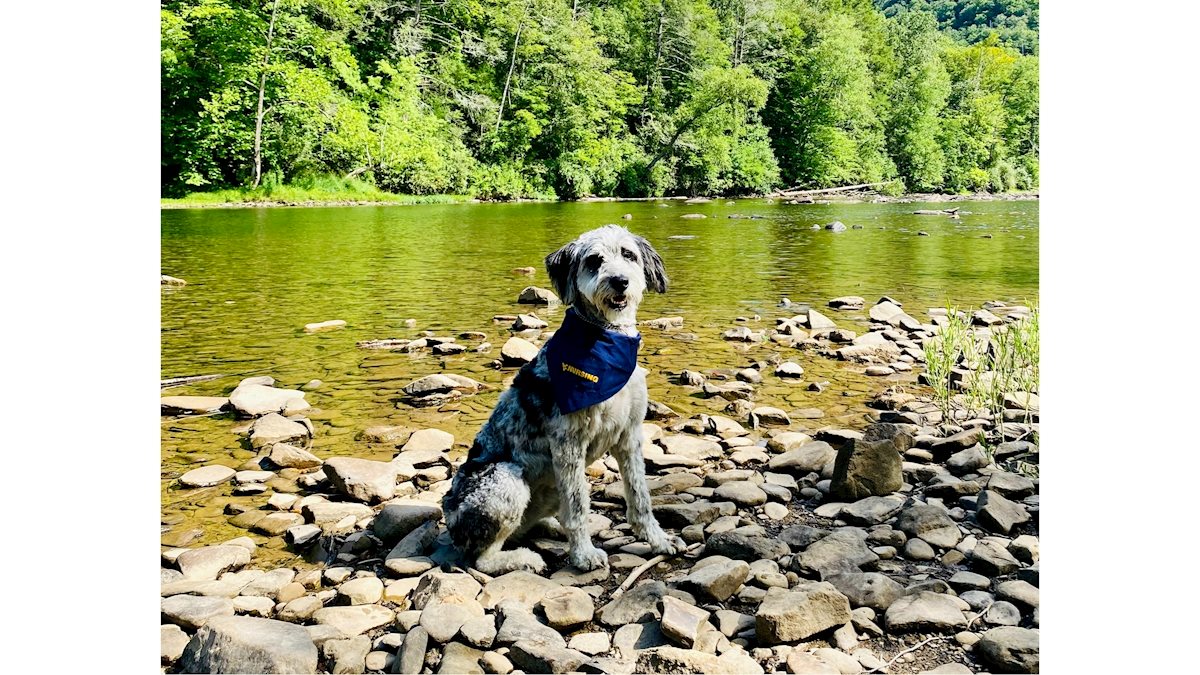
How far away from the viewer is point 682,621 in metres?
3.30

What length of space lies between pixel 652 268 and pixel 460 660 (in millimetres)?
2498

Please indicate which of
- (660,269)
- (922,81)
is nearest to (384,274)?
(660,269)

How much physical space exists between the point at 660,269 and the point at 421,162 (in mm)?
39558

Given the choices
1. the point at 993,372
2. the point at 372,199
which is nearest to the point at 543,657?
the point at 993,372

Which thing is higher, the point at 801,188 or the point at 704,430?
the point at 801,188

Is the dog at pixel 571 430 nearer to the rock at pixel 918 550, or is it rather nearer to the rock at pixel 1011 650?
the rock at pixel 918 550

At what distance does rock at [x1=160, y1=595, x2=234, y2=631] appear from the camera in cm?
365

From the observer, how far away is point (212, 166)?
2439cm

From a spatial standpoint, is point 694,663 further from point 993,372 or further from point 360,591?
point 993,372

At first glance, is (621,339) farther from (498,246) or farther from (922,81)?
(922,81)

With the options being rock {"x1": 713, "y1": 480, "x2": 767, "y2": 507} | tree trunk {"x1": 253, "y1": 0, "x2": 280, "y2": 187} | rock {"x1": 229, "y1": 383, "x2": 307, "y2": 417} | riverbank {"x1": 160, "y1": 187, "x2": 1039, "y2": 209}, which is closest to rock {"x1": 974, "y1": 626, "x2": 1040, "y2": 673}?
rock {"x1": 713, "y1": 480, "x2": 767, "y2": 507}

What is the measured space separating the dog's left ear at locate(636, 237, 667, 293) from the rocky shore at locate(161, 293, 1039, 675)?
147 centimetres

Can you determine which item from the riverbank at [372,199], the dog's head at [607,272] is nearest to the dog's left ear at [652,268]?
the dog's head at [607,272]

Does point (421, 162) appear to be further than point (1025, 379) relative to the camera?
Yes
